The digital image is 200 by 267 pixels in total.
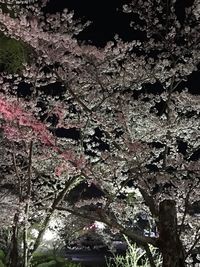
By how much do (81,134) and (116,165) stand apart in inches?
77.5

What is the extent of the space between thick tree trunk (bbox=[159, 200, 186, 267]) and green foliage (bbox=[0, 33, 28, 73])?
16.3ft

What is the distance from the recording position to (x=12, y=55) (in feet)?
27.8

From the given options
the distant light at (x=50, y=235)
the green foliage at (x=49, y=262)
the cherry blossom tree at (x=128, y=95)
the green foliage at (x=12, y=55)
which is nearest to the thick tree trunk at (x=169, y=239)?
the cherry blossom tree at (x=128, y=95)

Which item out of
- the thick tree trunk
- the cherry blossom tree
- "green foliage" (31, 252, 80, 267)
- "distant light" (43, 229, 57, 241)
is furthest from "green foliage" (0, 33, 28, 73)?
"distant light" (43, 229, 57, 241)

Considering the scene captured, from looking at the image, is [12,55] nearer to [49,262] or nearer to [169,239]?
[169,239]

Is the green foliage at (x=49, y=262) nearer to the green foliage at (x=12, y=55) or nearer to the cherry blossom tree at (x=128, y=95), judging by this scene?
the cherry blossom tree at (x=128, y=95)

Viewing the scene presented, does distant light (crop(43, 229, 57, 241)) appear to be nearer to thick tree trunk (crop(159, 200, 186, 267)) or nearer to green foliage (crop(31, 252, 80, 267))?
green foliage (crop(31, 252, 80, 267))

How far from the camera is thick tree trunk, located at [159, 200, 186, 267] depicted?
15.1 ft

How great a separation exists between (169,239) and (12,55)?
553 centimetres

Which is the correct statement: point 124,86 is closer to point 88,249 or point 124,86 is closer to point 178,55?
point 178,55

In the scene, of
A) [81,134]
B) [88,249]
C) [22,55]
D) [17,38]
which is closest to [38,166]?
[81,134]

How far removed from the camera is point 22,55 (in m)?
8.52

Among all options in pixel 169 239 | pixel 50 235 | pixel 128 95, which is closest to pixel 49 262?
pixel 50 235

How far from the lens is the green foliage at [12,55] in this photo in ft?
26.6
